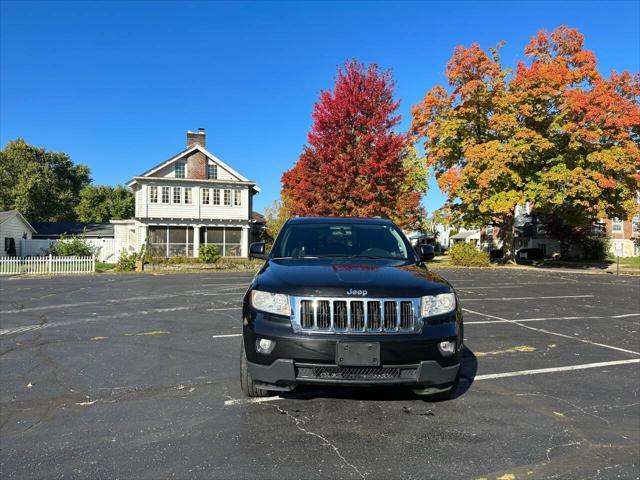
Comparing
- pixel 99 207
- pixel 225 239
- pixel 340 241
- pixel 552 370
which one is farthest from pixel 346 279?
pixel 99 207

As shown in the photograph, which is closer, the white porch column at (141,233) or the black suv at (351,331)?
the black suv at (351,331)

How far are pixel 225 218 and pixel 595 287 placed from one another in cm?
2437

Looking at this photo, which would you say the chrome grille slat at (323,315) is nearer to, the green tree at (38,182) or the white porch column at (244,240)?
the white porch column at (244,240)

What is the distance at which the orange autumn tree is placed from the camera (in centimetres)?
2484

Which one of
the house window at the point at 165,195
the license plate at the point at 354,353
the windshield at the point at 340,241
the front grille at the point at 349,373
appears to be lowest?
the front grille at the point at 349,373

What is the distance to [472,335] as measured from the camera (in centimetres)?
746

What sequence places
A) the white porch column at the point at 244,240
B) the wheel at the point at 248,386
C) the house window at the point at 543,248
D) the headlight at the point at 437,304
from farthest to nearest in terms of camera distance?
the house window at the point at 543,248, the white porch column at the point at 244,240, the wheel at the point at 248,386, the headlight at the point at 437,304

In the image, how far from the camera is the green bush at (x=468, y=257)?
30.1 meters

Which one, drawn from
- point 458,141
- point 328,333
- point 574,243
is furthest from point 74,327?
point 574,243

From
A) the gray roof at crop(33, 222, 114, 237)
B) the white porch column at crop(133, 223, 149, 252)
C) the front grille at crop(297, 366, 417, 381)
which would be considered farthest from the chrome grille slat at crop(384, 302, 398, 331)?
the gray roof at crop(33, 222, 114, 237)

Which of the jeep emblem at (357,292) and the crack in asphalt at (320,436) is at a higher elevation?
the jeep emblem at (357,292)

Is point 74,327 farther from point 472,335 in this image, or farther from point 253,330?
point 472,335

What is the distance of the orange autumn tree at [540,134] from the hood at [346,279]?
2456 cm

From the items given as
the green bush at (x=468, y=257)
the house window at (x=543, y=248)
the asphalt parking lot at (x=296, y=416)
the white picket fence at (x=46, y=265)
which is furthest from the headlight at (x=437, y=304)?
the house window at (x=543, y=248)
